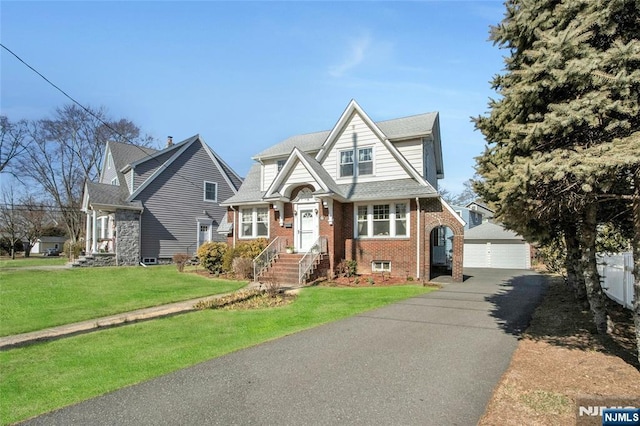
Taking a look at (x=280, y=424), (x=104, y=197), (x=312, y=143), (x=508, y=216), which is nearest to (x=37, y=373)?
(x=280, y=424)

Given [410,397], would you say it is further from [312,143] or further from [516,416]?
[312,143]

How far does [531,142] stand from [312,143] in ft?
55.8

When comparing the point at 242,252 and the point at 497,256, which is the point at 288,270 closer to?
the point at 242,252

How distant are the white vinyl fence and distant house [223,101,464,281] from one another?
5.48 metres

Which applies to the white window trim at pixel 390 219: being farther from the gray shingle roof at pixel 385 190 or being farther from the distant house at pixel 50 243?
the distant house at pixel 50 243

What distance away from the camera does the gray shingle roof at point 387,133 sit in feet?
61.6

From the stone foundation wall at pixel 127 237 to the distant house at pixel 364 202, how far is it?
9.00 m

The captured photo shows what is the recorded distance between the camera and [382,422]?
4.03 metres

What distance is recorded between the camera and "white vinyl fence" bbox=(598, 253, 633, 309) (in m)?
9.80

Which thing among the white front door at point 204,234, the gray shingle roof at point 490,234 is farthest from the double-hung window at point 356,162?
the gray shingle roof at point 490,234

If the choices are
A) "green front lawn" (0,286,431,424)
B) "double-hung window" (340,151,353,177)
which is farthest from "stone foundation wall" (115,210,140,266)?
"green front lawn" (0,286,431,424)

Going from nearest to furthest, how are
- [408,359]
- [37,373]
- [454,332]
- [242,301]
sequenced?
[37,373] < [408,359] < [454,332] < [242,301]

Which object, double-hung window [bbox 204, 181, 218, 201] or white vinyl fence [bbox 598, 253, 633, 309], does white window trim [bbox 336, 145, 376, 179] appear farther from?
double-hung window [bbox 204, 181, 218, 201]
